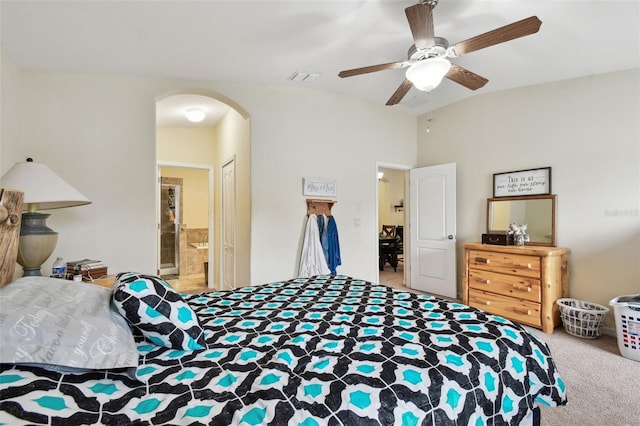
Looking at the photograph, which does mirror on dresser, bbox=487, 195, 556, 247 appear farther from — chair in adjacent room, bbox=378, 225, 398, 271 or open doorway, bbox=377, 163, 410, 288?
chair in adjacent room, bbox=378, 225, 398, 271

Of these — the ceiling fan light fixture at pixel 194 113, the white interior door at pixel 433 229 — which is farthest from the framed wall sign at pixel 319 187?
the ceiling fan light fixture at pixel 194 113

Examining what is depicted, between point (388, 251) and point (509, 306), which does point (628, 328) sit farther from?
point (388, 251)

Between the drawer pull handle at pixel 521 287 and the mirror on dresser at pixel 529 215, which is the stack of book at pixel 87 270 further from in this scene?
the mirror on dresser at pixel 529 215

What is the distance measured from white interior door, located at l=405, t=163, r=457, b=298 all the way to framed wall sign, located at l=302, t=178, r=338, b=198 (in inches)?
58.0

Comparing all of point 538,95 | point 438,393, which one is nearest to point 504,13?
point 538,95

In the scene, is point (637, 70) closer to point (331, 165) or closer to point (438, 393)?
point (331, 165)

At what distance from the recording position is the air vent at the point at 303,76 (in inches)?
124

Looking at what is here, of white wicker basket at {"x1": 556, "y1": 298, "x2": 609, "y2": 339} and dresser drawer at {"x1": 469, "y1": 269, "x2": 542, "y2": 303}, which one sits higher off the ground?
dresser drawer at {"x1": 469, "y1": 269, "x2": 542, "y2": 303}

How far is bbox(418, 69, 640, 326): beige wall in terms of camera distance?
2961 millimetres

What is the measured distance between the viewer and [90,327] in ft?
3.17

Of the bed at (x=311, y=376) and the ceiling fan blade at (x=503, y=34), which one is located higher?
the ceiling fan blade at (x=503, y=34)

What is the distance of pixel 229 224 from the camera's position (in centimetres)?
439

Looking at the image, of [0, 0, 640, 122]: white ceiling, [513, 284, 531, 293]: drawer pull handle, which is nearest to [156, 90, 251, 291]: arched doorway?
[0, 0, 640, 122]: white ceiling

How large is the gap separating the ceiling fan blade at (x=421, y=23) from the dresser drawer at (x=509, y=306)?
8.93 feet
